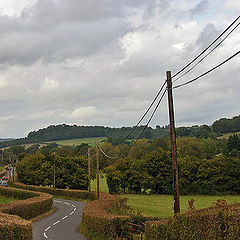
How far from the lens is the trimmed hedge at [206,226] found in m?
10.1

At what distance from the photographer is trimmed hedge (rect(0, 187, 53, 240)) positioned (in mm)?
14627

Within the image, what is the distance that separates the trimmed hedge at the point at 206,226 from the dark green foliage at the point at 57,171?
53.6m

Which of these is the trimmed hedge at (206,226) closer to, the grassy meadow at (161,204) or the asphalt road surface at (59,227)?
the asphalt road surface at (59,227)

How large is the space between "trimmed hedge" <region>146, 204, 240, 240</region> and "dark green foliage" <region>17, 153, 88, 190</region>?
53624 mm

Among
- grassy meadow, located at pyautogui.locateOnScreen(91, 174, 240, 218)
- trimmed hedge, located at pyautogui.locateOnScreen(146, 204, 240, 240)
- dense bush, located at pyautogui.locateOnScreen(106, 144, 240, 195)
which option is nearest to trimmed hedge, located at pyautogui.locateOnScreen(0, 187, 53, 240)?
trimmed hedge, located at pyautogui.locateOnScreen(146, 204, 240, 240)

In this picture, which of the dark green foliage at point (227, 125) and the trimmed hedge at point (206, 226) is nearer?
the trimmed hedge at point (206, 226)

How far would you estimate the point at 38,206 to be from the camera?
35562 millimetres

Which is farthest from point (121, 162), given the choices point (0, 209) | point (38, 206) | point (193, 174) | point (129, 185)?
point (0, 209)

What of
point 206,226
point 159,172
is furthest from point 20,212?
point 159,172

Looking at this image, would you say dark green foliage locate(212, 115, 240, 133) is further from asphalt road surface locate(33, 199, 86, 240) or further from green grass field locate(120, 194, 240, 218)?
asphalt road surface locate(33, 199, 86, 240)

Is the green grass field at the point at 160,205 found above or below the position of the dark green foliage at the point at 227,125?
below

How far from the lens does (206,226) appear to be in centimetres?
1123

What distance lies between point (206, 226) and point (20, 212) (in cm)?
2362

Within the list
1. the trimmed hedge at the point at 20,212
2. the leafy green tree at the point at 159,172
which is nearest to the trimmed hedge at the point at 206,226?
the trimmed hedge at the point at 20,212
